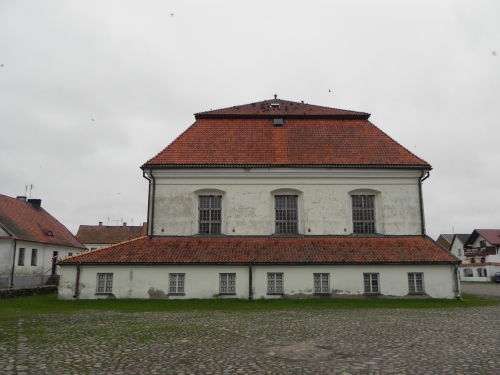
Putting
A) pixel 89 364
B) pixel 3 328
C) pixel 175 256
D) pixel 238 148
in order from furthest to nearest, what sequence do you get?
pixel 238 148 → pixel 175 256 → pixel 3 328 → pixel 89 364

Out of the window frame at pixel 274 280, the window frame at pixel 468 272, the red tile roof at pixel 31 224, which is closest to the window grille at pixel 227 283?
the window frame at pixel 274 280

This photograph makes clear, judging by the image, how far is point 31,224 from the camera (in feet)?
109

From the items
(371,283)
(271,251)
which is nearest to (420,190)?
(371,283)

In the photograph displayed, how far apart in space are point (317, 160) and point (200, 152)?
21.7 feet

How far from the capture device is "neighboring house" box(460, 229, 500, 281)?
173 feet

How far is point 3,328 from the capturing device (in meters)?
11.4

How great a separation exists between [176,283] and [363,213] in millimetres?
10664

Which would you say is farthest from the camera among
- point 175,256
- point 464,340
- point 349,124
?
point 349,124

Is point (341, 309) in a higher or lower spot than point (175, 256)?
lower

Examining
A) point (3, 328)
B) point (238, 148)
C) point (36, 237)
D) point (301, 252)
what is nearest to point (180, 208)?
point (238, 148)

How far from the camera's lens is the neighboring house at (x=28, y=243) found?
27797 millimetres

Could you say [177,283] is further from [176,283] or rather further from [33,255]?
[33,255]

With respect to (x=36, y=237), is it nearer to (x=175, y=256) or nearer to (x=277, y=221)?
(x=175, y=256)

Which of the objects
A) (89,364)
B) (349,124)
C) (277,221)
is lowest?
(89,364)
